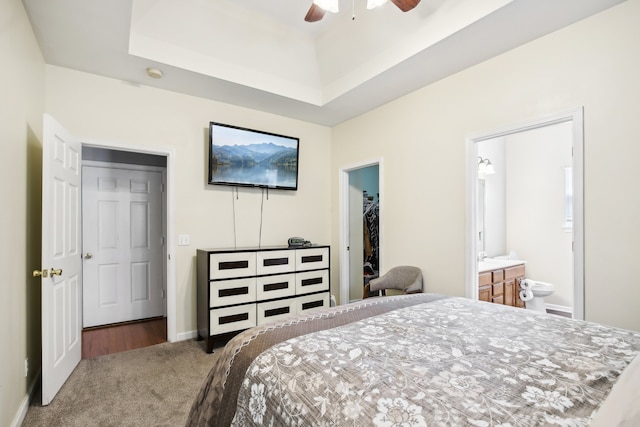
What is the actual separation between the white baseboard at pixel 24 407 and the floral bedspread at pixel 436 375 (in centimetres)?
174

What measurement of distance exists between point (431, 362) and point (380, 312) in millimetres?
634

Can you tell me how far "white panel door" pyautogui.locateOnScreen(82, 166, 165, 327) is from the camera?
3883 millimetres

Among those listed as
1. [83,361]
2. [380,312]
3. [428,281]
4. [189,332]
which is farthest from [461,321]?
[83,361]

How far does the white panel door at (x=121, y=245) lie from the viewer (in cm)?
388

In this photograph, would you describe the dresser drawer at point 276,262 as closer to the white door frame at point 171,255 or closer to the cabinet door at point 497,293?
the white door frame at point 171,255

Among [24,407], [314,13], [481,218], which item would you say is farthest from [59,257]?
[481,218]

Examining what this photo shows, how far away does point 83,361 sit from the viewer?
9.16 ft

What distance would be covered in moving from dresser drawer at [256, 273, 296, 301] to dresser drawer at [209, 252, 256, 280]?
0.16m

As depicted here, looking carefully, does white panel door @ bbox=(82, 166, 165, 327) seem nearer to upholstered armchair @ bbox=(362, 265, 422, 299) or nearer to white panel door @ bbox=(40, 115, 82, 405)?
white panel door @ bbox=(40, 115, 82, 405)

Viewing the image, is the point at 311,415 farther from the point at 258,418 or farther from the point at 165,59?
the point at 165,59

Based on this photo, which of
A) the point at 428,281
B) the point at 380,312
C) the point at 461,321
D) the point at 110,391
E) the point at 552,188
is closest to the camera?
the point at 461,321

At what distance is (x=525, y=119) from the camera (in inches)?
97.2

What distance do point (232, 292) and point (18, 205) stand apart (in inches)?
68.8

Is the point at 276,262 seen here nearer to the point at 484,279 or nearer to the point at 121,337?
the point at 121,337
